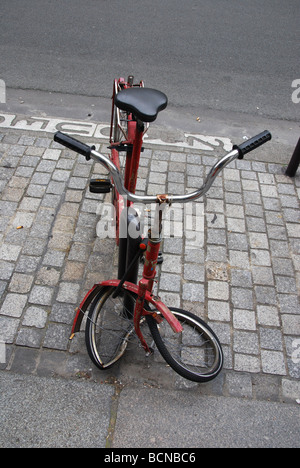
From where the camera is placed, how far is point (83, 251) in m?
3.80

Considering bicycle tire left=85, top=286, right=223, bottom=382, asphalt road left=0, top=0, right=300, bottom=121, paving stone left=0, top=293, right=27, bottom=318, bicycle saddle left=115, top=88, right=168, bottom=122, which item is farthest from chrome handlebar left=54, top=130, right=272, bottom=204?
asphalt road left=0, top=0, right=300, bottom=121

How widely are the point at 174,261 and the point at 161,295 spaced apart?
43cm

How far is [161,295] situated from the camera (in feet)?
11.5

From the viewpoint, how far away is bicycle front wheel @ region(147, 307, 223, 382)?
2760 mm

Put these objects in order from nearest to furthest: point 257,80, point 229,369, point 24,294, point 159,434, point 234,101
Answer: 1. point 159,434
2. point 229,369
3. point 24,294
4. point 234,101
5. point 257,80

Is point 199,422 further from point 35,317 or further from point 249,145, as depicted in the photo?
point 249,145

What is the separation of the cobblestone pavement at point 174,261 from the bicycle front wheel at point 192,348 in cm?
15

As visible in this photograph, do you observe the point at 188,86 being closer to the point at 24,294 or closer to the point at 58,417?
the point at 24,294

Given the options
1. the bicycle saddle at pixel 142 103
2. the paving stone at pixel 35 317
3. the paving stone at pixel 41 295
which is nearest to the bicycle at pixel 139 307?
the bicycle saddle at pixel 142 103

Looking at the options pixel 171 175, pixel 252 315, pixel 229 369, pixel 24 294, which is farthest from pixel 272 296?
pixel 24 294

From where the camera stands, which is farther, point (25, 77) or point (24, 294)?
point (25, 77)

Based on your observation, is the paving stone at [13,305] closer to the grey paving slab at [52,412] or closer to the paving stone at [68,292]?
the paving stone at [68,292]

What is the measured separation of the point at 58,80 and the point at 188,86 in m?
2.09

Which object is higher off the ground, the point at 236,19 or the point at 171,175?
the point at 236,19
